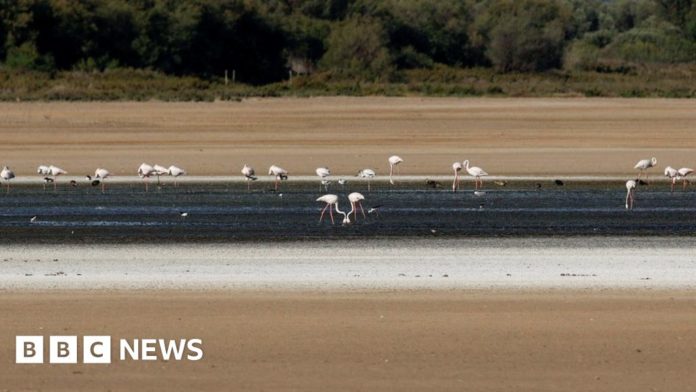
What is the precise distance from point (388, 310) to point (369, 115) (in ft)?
75.1

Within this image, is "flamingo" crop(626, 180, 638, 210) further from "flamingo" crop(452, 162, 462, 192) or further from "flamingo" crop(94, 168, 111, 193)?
"flamingo" crop(94, 168, 111, 193)

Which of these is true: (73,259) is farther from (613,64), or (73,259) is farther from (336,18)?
(336,18)

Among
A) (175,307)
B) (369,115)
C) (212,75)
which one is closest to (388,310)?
(175,307)

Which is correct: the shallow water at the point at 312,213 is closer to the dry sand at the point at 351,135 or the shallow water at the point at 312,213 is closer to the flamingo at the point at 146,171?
the flamingo at the point at 146,171

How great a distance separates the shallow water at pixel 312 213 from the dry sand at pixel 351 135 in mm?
2716

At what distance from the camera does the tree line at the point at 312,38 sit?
4931cm

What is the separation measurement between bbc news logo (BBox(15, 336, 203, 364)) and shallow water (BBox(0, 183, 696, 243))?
5500 millimetres

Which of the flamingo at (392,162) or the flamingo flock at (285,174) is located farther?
the flamingo at (392,162)

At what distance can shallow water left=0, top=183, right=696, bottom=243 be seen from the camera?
16.2m

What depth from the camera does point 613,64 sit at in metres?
58.2

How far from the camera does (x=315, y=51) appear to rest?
58.2m

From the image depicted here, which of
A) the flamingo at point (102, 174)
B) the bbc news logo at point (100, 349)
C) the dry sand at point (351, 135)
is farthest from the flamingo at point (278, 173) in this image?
the bbc news logo at point (100, 349)

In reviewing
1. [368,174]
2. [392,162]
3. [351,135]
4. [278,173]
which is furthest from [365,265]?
[351,135]

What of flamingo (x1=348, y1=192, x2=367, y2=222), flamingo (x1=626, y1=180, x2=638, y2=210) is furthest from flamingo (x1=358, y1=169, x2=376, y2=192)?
flamingo (x1=626, y1=180, x2=638, y2=210)
